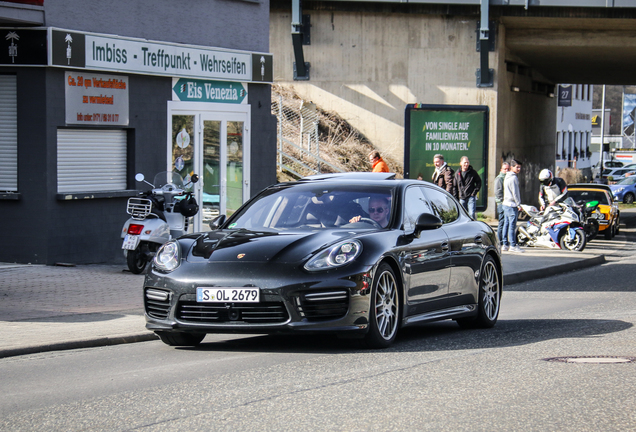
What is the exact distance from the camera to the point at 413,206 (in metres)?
9.13

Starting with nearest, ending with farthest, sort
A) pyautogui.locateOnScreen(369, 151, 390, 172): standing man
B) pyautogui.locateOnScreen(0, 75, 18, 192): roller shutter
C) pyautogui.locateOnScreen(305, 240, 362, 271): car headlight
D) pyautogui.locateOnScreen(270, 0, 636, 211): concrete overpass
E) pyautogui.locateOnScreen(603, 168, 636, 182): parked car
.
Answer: pyautogui.locateOnScreen(305, 240, 362, 271): car headlight, pyautogui.locateOnScreen(0, 75, 18, 192): roller shutter, pyautogui.locateOnScreen(369, 151, 390, 172): standing man, pyautogui.locateOnScreen(270, 0, 636, 211): concrete overpass, pyautogui.locateOnScreen(603, 168, 636, 182): parked car

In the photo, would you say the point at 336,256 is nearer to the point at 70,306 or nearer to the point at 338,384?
the point at 338,384

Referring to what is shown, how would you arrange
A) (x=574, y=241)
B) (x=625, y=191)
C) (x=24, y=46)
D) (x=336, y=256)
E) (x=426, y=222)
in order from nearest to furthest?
(x=336, y=256)
(x=426, y=222)
(x=24, y=46)
(x=574, y=241)
(x=625, y=191)

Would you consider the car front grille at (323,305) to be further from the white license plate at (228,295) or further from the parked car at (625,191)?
the parked car at (625,191)

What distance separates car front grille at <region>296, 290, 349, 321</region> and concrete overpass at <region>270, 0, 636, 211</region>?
73.8 ft

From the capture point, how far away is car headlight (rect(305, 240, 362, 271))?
7.73m

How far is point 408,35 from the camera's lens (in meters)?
30.3

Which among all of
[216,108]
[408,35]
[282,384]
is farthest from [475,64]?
[282,384]

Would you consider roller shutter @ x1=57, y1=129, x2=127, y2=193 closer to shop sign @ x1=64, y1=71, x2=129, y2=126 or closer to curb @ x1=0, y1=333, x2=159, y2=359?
shop sign @ x1=64, y1=71, x2=129, y2=126

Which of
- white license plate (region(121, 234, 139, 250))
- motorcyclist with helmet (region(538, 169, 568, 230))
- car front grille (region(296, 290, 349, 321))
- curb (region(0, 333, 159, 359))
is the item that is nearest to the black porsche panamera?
car front grille (region(296, 290, 349, 321))

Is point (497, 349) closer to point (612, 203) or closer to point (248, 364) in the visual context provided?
point (248, 364)

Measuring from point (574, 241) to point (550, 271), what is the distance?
4.52m

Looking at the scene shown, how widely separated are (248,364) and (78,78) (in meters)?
8.64

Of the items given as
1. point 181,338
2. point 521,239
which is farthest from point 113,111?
point 521,239
